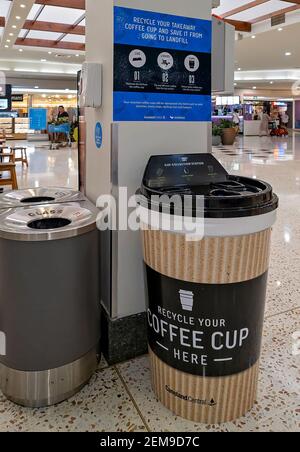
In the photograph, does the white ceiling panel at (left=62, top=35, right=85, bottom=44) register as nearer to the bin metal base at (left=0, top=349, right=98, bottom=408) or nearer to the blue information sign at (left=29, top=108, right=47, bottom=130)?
the bin metal base at (left=0, top=349, right=98, bottom=408)

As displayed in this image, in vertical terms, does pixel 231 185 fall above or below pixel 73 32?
below

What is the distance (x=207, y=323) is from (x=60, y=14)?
9.07 metres

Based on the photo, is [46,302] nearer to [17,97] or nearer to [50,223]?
[50,223]

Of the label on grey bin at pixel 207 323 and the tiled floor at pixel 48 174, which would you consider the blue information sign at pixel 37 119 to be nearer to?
the tiled floor at pixel 48 174

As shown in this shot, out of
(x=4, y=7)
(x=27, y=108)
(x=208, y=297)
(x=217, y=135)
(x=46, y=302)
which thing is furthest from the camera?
(x=27, y=108)

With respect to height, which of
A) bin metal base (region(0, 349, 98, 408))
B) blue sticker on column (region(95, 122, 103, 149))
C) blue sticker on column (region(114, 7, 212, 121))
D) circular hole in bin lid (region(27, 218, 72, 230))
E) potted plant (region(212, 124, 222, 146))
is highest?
potted plant (region(212, 124, 222, 146))

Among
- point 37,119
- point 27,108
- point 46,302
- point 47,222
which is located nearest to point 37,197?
point 47,222

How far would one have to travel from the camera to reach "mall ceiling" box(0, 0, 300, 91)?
798 cm

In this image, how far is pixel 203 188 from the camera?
154 cm

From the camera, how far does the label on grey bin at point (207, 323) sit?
123cm

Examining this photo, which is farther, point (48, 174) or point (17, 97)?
point (17, 97)

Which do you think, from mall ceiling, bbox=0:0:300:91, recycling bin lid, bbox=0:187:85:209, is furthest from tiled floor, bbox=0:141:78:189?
recycling bin lid, bbox=0:187:85:209

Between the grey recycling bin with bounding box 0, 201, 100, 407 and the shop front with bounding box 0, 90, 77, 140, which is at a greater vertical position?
the shop front with bounding box 0, 90, 77, 140
